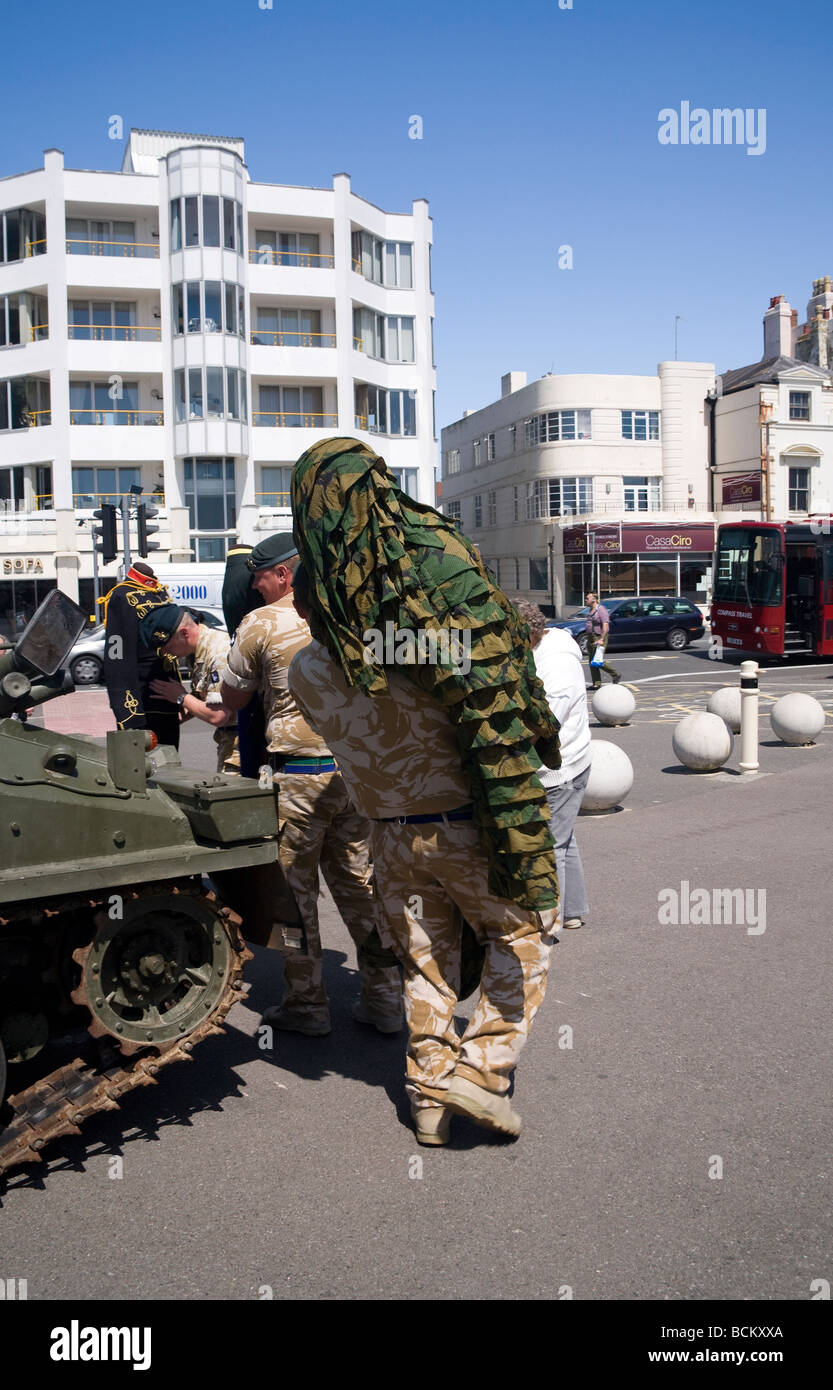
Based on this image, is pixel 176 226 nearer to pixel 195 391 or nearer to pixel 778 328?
pixel 195 391

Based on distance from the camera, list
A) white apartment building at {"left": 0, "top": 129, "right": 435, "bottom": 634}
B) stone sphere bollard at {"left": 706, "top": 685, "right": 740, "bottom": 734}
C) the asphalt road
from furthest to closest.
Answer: white apartment building at {"left": 0, "top": 129, "right": 435, "bottom": 634}, stone sphere bollard at {"left": 706, "top": 685, "right": 740, "bottom": 734}, the asphalt road

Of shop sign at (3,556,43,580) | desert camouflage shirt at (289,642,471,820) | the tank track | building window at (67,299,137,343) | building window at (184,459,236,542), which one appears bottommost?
the tank track

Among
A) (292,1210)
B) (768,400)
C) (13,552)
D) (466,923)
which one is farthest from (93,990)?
(768,400)

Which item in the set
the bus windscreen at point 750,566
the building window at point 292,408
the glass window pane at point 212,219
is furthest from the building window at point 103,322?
the bus windscreen at point 750,566

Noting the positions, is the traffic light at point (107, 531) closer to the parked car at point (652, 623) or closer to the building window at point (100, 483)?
the parked car at point (652, 623)

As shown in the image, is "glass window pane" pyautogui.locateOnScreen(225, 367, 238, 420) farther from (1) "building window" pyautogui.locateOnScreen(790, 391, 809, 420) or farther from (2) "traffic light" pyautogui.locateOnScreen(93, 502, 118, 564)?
(1) "building window" pyautogui.locateOnScreen(790, 391, 809, 420)

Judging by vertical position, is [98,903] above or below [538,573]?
below

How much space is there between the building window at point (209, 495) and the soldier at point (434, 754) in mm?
37381

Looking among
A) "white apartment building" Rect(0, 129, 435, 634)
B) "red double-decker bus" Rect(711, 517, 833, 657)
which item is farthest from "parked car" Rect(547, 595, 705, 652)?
"white apartment building" Rect(0, 129, 435, 634)

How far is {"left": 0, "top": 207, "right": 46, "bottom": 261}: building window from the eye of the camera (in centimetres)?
3991

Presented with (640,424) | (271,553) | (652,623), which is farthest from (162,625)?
(640,424)

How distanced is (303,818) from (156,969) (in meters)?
0.95

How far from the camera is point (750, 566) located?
1036 inches

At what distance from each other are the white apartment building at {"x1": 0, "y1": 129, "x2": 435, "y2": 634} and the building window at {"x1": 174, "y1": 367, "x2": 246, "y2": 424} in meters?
0.06
